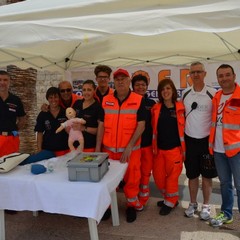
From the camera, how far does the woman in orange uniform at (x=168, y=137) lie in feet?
11.5

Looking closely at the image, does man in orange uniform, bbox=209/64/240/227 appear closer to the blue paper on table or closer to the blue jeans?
the blue jeans

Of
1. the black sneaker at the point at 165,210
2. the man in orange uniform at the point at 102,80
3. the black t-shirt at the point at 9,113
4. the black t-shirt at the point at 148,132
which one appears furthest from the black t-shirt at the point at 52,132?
the black sneaker at the point at 165,210

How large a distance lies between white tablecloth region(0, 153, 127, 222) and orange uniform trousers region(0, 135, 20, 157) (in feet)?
3.86

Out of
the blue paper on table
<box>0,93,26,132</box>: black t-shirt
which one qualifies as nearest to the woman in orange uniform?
the blue paper on table

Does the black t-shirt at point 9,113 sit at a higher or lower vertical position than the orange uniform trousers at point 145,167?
higher

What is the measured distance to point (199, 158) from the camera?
137 inches

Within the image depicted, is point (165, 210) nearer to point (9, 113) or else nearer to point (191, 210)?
point (191, 210)

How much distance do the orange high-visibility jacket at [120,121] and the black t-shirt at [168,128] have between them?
16.3 inches

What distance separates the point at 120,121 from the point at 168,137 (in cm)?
67

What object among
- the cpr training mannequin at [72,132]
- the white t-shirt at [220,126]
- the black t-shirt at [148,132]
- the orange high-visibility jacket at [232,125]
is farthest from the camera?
the black t-shirt at [148,132]

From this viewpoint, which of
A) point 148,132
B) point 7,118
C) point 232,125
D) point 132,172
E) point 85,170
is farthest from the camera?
point 7,118

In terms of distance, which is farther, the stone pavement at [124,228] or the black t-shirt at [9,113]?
the black t-shirt at [9,113]

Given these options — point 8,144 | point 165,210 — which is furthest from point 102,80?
point 165,210

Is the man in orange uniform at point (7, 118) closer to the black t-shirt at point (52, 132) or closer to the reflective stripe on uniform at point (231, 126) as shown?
the black t-shirt at point (52, 132)
